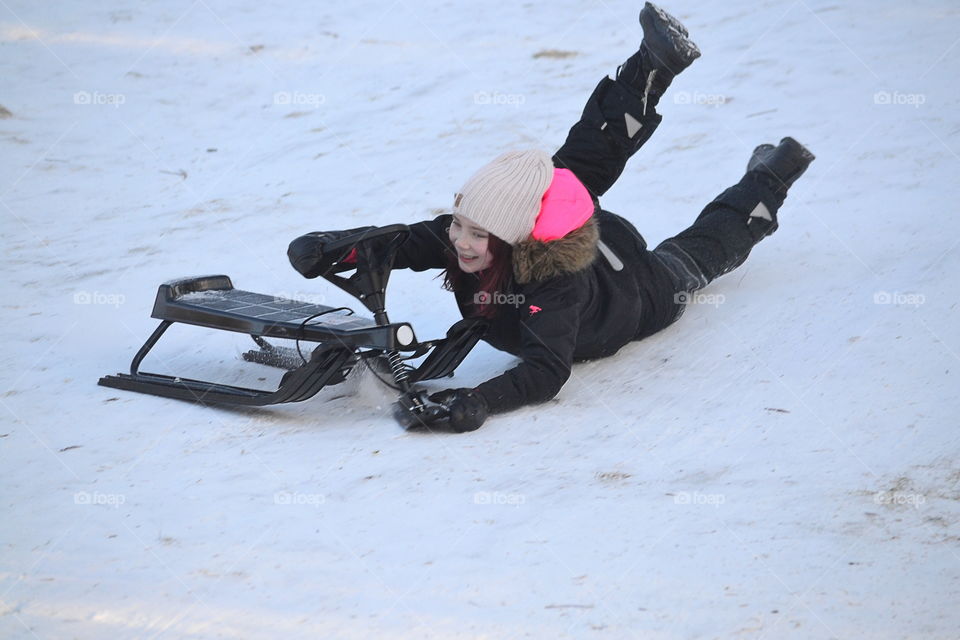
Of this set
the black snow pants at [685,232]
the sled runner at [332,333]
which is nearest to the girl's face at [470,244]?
the sled runner at [332,333]

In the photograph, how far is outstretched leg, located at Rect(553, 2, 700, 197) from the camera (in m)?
3.33

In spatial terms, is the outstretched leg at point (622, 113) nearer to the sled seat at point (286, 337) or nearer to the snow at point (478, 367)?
the snow at point (478, 367)

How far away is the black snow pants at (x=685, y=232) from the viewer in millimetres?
3371

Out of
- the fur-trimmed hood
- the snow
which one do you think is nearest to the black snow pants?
the snow

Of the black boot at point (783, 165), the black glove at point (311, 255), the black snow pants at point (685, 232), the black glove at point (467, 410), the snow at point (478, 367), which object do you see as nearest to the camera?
the snow at point (478, 367)

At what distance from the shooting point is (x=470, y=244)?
112 inches

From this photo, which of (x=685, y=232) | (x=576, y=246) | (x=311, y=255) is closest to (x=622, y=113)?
(x=685, y=232)

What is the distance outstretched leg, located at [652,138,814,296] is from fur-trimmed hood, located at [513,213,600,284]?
68 cm

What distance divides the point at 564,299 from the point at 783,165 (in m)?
1.25

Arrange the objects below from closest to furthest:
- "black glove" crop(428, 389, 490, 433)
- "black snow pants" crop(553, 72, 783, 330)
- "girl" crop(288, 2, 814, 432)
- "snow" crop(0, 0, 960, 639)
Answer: "snow" crop(0, 0, 960, 639)
"black glove" crop(428, 389, 490, 433)
"girl" crop(288, 2, 814, 432)
"black snow pants" crop(553, 72, 783, 330)

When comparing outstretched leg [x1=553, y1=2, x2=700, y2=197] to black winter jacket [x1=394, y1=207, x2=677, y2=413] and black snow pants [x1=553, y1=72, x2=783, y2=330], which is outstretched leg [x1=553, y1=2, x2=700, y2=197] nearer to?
black snow pants [x1=553, y1=72, x2=783, y2=330]

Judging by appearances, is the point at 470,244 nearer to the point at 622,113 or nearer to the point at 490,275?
the point at 490,275

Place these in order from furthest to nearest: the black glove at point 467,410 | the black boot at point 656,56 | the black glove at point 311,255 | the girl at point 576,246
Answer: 1. the black boot at point 656,56
2. the black glove at point 311,255
3. the girl at point 576,246
4. the black glove at point 467,410

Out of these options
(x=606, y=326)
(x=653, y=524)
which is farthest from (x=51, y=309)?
(x=653, y=524)
